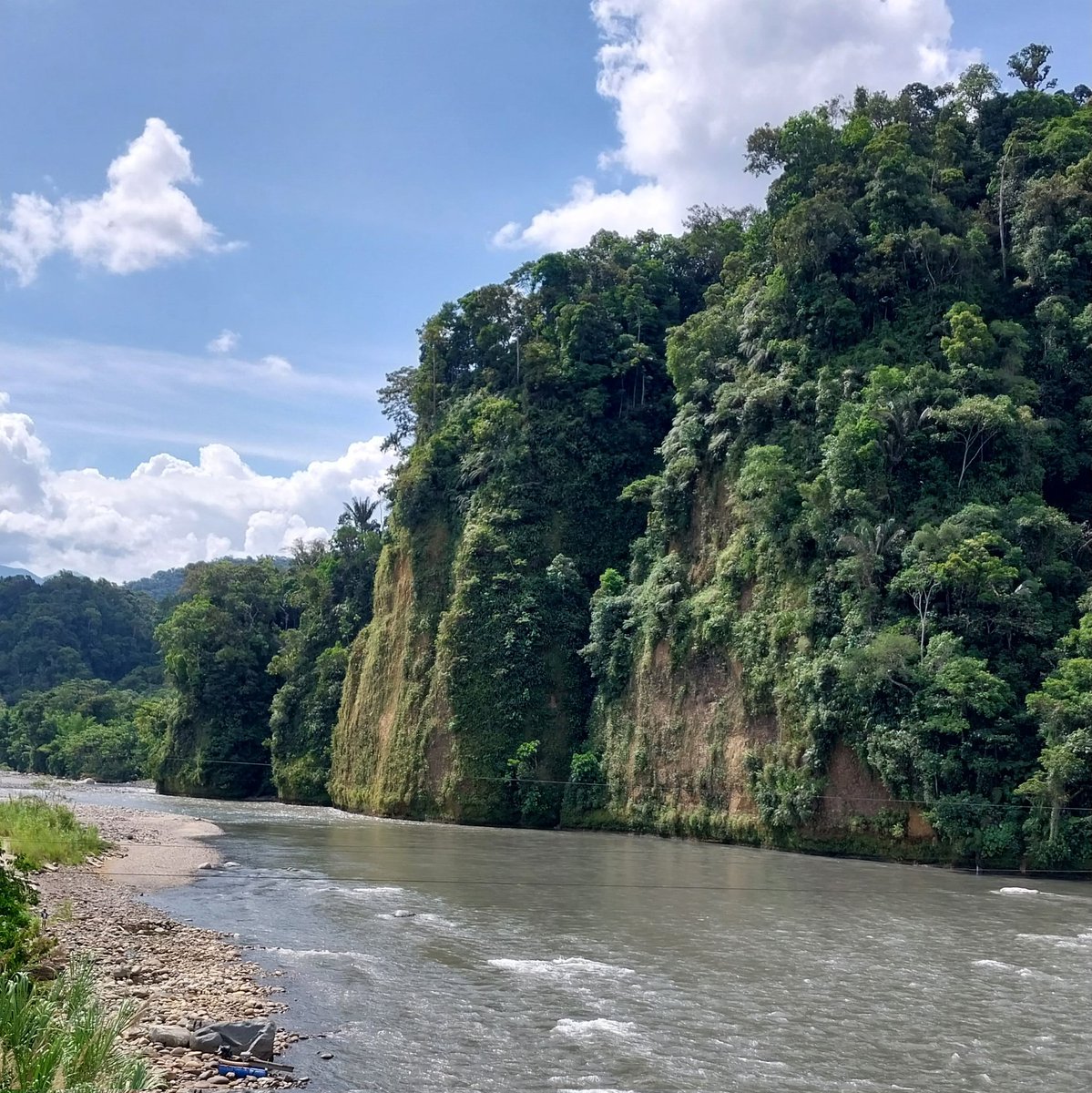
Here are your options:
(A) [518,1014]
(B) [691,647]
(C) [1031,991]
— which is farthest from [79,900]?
(B) [691,647]

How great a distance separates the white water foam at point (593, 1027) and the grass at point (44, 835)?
501 inches

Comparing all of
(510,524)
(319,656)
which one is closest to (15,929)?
(510,524)

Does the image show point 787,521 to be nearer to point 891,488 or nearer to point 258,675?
point 891,488

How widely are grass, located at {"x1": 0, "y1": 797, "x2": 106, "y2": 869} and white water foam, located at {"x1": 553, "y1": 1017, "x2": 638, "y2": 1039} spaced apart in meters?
A: 12.7

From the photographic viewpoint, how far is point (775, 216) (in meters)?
50.2

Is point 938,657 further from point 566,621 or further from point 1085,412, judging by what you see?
point 566,621

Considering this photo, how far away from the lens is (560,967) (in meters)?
16.3

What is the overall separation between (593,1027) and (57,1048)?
7195mm

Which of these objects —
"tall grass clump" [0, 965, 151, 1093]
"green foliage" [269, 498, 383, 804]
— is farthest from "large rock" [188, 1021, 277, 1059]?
"green foliage" [269, 498, 383, 804]

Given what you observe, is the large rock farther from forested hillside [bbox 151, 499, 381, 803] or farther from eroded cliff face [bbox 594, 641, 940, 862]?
forested hillside [bbox 151, 499, 381, 803]

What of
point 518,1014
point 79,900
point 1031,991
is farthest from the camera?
point 79,900

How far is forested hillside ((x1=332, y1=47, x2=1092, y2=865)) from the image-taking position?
31.8 m

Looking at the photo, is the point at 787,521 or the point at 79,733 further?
the point at 79,733

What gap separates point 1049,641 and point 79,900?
2782 centimetres
